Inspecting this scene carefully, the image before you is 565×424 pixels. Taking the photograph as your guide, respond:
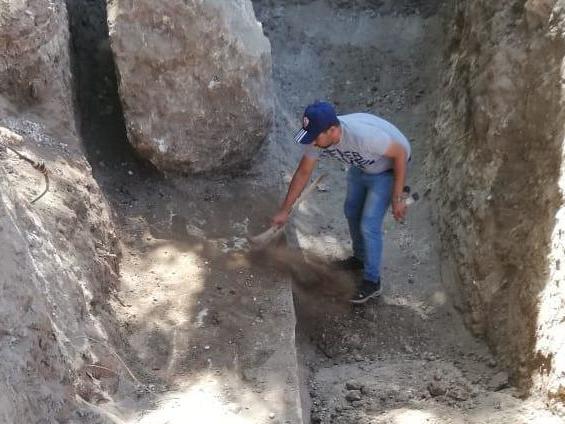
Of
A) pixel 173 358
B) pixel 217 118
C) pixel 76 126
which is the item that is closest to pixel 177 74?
pixel 217 118

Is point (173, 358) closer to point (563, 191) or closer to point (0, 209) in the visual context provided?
point (0, 209)

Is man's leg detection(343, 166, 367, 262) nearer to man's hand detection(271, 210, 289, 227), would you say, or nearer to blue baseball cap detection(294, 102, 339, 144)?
man's hand detection(271, 210, 289, 227)

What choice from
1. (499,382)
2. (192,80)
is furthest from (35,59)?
(499,382)

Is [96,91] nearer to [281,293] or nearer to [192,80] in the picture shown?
[192,80]

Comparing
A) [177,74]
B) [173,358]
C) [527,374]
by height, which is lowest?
[173,358]

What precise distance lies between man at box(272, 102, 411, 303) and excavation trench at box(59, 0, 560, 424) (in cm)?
36

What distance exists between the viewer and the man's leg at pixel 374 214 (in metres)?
3.96

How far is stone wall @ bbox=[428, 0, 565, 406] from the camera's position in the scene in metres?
3.40

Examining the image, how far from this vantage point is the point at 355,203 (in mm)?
4184

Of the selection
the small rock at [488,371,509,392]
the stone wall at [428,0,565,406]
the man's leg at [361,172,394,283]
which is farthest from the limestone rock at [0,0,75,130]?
the small rock at [488,371,509,392]

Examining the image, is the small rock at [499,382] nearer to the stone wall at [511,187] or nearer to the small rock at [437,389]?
the stone wall at [511,187]

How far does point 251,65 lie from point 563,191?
2205 mm

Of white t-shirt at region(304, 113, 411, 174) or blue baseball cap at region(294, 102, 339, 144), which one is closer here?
blue baseball cap at region(294, 102, 339, 144)

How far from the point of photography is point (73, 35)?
15.8 feet
